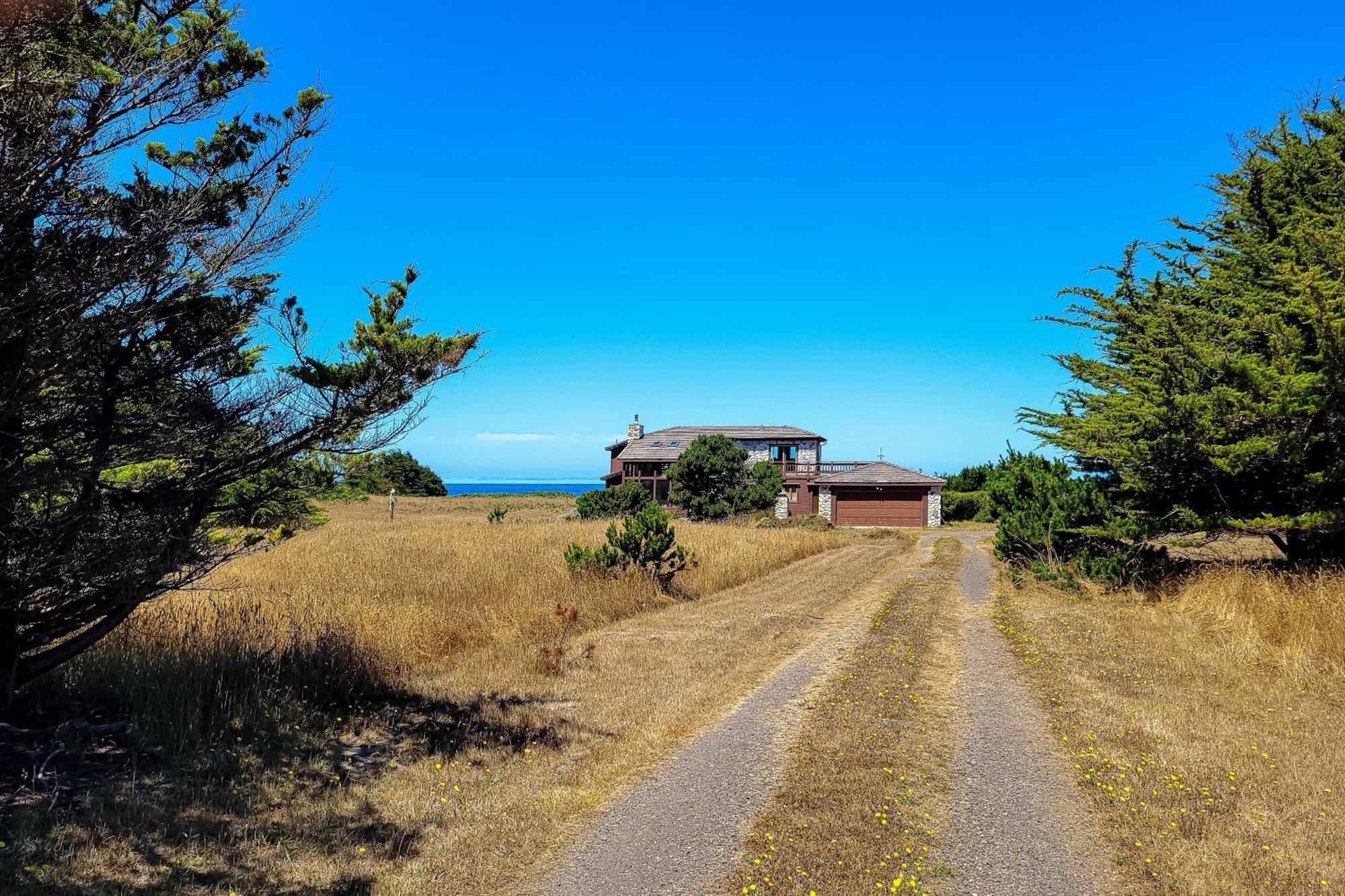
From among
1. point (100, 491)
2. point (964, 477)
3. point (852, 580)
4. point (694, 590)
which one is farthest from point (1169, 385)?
point (964, 477)

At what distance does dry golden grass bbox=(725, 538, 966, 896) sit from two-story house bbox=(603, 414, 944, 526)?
31.4 meters

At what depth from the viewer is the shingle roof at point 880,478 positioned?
43.6 m

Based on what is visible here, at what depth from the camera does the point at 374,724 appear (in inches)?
263

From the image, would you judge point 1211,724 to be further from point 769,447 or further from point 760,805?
point 769,447

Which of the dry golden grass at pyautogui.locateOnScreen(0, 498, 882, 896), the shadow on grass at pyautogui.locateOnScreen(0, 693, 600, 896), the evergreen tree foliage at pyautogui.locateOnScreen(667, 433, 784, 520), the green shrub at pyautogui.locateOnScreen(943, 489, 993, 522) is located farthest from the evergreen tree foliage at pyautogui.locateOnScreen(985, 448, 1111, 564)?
the green shrub at pyautogui.locateOnScreen(943, 489, 993, 522)

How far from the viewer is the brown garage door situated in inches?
1741

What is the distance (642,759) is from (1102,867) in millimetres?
3245

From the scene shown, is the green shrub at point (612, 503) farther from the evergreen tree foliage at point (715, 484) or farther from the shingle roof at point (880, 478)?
the shingle roof at point (880, 478)

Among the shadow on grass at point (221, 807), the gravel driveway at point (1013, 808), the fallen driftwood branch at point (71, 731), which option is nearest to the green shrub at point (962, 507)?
the gravel driveway at point (1013, 808)

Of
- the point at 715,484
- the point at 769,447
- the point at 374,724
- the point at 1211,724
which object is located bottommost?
the point at 374,724

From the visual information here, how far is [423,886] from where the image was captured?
13.2 feet

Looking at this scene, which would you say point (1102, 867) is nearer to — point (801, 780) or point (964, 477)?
point (801, 780)

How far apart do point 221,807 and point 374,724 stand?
1925 millimetres

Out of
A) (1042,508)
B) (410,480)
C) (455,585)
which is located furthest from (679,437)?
(455,585)
